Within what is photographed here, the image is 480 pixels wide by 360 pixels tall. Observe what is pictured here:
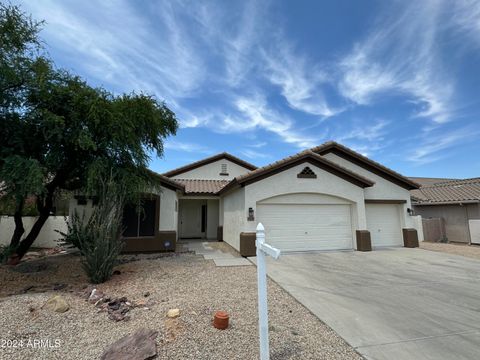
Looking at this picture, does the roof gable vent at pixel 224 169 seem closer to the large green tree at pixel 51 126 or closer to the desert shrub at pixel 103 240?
the large green tree at pixel 51 126

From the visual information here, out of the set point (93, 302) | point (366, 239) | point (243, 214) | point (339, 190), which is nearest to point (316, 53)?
point (339, 190)

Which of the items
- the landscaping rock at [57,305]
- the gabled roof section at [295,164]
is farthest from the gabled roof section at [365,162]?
the landscaping rock at [57,305]

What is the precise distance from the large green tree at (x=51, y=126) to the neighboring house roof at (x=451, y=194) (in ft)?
64.9

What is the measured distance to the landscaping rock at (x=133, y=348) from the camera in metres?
3.51

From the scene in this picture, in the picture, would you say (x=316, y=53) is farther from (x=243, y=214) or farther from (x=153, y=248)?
(x=153, y=248)

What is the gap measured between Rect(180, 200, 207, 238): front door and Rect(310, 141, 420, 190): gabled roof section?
9.80m

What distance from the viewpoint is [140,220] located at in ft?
41.9

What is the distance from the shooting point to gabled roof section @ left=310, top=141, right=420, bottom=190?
1412 centimetres

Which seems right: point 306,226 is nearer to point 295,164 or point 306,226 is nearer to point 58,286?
point 295,164

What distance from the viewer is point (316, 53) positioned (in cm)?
1167

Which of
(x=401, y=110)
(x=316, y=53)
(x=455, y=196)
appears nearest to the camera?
(x=316, y=53)

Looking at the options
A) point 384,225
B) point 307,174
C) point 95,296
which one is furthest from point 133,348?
point 384,225

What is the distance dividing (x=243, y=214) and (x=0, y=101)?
936cm

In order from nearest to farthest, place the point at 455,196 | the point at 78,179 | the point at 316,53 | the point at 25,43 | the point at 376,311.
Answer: the point at 376,311 < the point at 25,43 < the point at 78,179 < the point at 316,53 < the point at 455,196
